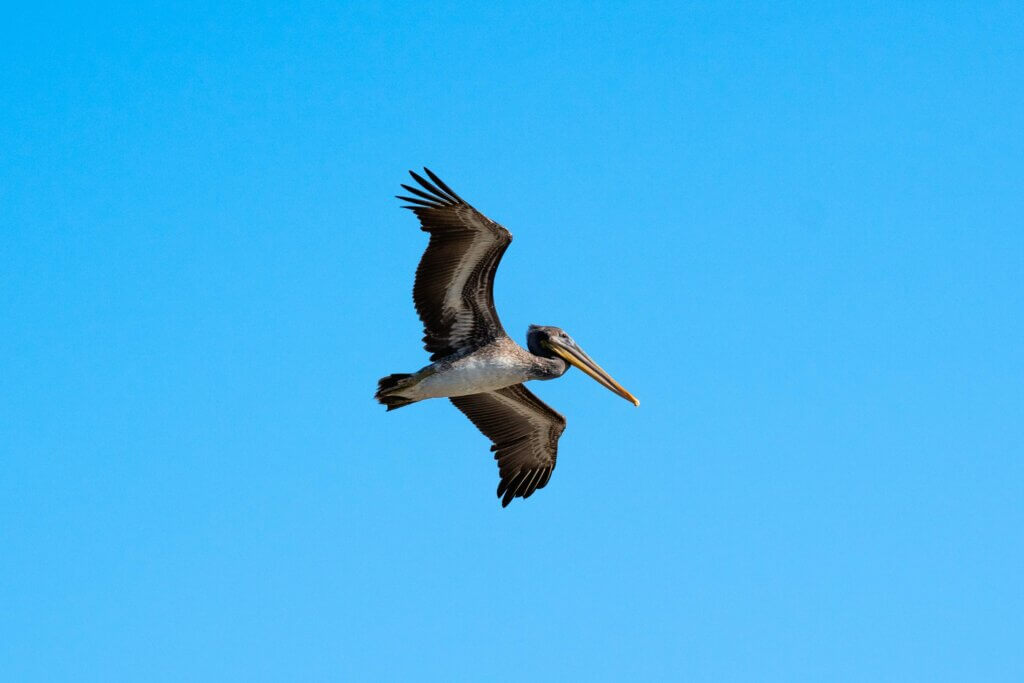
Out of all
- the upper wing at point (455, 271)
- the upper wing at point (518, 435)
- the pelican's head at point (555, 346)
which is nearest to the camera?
the upper wing at point (455, 271)

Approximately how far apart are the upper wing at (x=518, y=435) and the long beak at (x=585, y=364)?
719 millimetres

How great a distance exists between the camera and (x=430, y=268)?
15578 mm

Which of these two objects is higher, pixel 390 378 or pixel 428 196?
pixel 428 196

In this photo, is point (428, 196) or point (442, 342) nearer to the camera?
point (428, 196)

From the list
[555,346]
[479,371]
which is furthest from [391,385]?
[555,346]

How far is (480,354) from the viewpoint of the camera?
1608cm

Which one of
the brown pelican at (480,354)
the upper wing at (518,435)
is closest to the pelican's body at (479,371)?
the brown pelican at (480,354)

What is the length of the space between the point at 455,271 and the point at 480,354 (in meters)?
1.04

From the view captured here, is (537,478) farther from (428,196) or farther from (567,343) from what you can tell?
(428,196)

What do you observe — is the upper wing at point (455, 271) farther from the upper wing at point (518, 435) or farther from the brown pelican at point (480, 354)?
the upper wing at point (518, 435)

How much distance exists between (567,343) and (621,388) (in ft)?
3.79

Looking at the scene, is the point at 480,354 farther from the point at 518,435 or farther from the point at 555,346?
the point at 518,435

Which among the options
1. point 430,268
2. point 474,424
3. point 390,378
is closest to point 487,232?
point 430,268

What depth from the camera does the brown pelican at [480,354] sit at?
50.3 feet
